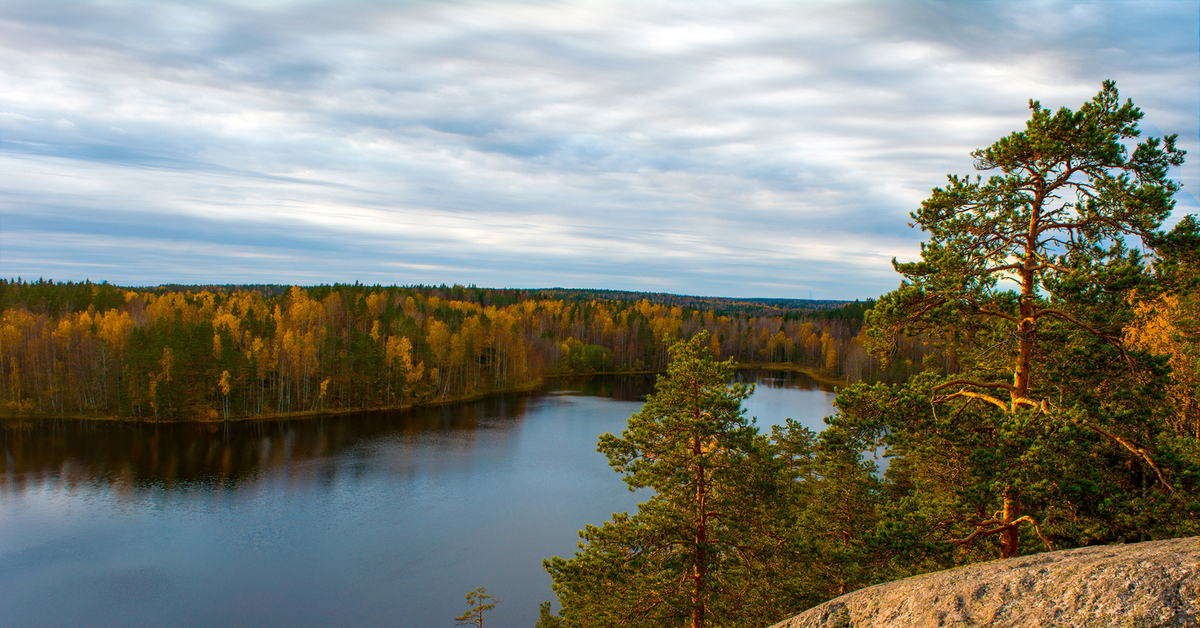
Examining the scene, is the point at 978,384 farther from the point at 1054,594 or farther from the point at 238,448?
the point at 238,448

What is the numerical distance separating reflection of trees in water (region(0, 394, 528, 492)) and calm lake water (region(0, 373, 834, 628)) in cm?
19

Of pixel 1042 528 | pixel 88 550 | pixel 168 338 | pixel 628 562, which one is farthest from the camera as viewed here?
pixel 168 338

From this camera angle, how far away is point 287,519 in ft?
92.6

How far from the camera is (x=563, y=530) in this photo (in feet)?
87.2

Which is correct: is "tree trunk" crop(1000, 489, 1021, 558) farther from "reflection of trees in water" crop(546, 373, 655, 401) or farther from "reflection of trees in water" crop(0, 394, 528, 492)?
"reflection of trees in water" crop(546, 373, 655, 401)

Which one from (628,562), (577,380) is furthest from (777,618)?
(577,380)

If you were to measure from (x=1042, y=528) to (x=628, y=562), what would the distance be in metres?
5.96

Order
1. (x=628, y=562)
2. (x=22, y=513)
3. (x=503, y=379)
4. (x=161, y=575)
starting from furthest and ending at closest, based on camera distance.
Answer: (x=503, y=379)
(x=22, y=513)
(x=161, y=575)
(x=628, y=562)

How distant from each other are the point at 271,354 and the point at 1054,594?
61191 mm

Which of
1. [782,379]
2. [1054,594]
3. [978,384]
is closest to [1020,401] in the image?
[978,384]

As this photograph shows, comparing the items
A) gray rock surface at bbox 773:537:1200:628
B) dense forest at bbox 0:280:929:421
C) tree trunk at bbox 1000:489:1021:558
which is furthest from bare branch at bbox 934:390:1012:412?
dense forest at bbox 0:280:929:421

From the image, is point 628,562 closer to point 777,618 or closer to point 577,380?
point 777,618

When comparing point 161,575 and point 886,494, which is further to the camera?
point 161,575

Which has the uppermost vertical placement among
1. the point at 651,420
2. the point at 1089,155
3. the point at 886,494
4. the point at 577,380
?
the point at 1089,155
